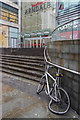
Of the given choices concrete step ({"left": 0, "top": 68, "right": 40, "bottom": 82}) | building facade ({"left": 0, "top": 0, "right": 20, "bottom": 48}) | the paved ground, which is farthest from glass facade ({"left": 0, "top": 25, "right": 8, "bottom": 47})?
the paved ground

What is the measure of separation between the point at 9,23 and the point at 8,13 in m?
2.27

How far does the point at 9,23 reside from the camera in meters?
23.8

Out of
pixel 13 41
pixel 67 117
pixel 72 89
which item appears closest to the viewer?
pixel 67 117

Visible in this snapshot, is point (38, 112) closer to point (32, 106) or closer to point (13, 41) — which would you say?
point (32, 106)

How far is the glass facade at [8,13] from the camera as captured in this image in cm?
2225

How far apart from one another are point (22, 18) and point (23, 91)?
87.0ft

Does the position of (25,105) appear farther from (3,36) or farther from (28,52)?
(3,36)

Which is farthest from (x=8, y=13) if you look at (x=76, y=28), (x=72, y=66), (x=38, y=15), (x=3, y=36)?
(x=72, y=66)

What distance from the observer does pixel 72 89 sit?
325cm

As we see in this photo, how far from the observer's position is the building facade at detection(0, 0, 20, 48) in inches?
870

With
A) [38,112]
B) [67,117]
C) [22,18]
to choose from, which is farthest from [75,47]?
[22,18]

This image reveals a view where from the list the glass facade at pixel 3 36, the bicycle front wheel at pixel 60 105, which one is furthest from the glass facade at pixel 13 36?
the bicycle front wheel at pixel 60 105

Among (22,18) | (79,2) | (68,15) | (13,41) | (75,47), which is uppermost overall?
(22,18)

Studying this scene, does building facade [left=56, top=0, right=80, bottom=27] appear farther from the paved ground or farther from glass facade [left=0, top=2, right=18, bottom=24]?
glass facade [left=0, top=2, right=18, bottom=24]
